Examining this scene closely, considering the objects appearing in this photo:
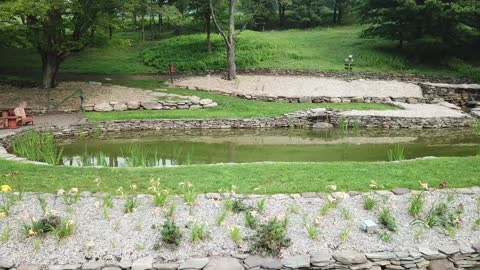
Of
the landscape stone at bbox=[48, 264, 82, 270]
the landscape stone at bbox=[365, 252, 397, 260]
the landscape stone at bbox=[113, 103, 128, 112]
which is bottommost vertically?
the landscape stone at bbox=[48, 264, 82, 270]

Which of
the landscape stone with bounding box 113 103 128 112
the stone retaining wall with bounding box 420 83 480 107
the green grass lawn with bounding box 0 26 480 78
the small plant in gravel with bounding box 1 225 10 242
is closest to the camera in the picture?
the small plant in gravel with bounding box 1 225 10 242

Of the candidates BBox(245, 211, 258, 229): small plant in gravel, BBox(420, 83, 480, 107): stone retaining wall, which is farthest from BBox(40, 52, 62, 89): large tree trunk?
BBox(420, 83, 480, 107): stone retaining wall

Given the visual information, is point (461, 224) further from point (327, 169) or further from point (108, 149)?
point (108, 149)

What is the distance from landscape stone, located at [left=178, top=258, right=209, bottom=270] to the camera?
6.01 m

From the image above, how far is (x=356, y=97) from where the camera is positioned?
64.7ft

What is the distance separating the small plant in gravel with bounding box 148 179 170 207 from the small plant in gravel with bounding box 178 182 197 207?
32 cm

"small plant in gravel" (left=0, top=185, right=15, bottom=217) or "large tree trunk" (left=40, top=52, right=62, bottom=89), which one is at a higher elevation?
"large tree trunk" (left=40, top=52, right=62, bottom=89)

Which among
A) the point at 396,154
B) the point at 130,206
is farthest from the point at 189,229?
the point at 396,154

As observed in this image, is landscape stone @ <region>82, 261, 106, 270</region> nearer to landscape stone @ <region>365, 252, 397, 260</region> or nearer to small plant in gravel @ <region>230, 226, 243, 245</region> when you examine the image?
small plant in gravel @ <region>230, 226, 243, 245</region>

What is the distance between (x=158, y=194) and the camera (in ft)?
24.7

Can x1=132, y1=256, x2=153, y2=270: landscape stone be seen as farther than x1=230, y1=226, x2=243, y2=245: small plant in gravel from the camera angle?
No

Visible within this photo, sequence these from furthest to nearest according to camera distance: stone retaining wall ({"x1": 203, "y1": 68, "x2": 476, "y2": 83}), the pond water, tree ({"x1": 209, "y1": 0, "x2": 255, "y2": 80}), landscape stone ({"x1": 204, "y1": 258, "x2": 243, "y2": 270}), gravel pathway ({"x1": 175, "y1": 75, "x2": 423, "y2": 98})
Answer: stone retaining wall ({"x1": 203, "y1": 68, "x2": 476, "y2": 83}), tree ({"x1": 209, "y1": 0, "x2": 255, "y2": 80}), gravel pathway ({"x1": 175, "y1": 75, "x2": 423, "y2": 98}), the pond water, landscape stone ({"x1": 204, "y1": 258, "x2": 243, "y2": 270})

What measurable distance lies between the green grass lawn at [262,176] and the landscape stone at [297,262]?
204 cm

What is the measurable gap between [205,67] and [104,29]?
8792 millimetres
